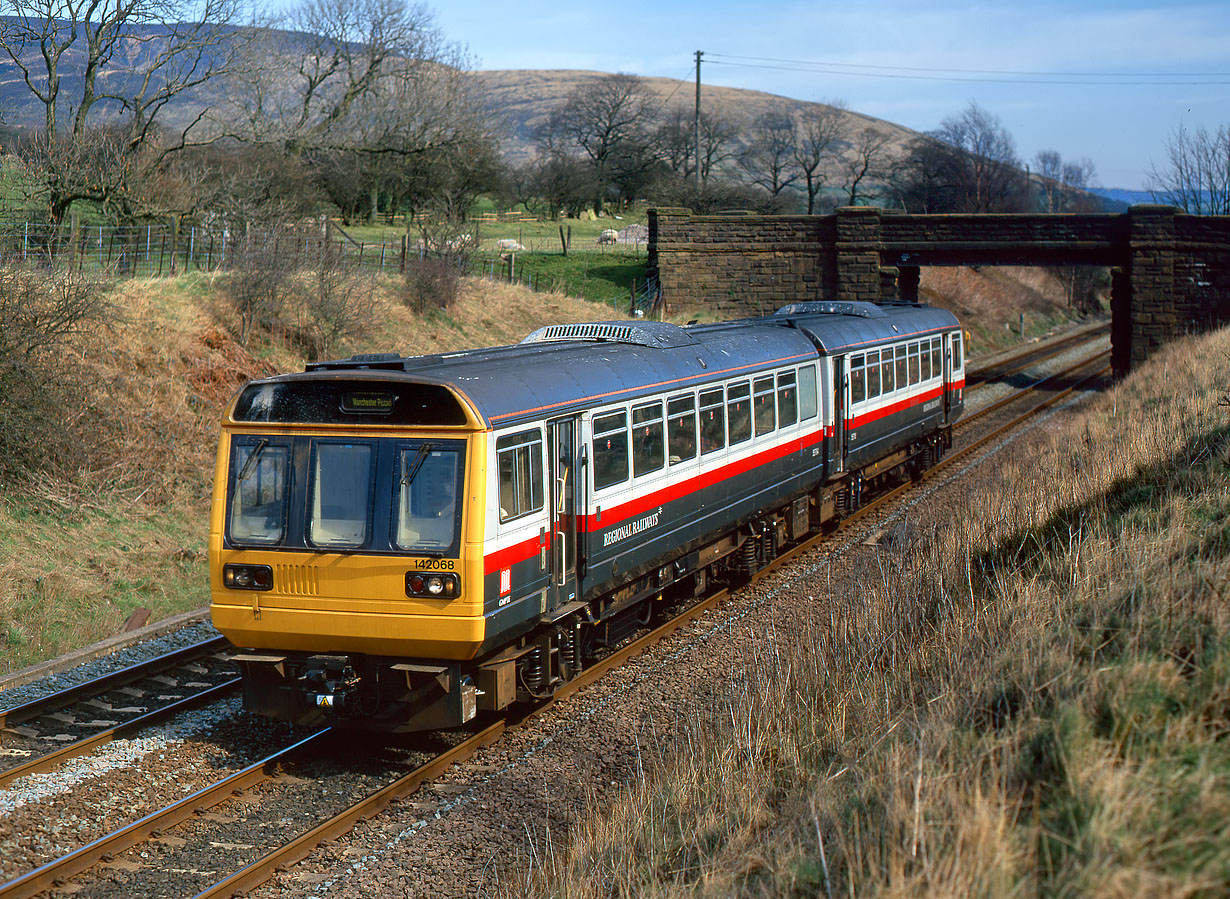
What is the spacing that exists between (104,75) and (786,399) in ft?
71.3

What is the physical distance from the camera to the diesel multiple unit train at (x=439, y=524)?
789 cm

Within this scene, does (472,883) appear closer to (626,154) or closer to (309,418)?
(309,418)

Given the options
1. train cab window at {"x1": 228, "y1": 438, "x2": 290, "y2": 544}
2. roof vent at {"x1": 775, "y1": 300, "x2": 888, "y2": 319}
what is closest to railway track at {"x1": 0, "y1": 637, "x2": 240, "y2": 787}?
train cab window at {"x1": 228, "y1": 438, "x2": 290, "y2": 544}

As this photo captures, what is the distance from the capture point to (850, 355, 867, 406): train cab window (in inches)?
633

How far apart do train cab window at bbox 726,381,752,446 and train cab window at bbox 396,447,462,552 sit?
196 inches

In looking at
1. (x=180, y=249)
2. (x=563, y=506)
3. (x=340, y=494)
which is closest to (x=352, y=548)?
(x=340, y=494)

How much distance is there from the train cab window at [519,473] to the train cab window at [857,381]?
844 centimetres

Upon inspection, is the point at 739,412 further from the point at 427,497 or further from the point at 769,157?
the point at 769,157

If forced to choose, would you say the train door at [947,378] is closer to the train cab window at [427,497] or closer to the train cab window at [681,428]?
the train cab window at [681,428]

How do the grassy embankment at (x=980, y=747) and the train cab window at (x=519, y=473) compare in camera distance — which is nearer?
the grassy embankment at (x=980, y=747)

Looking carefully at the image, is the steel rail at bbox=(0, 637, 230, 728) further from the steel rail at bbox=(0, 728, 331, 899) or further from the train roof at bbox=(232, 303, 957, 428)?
the train roof at bbox=(232, 303, 957, 428)

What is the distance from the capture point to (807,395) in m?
14.7

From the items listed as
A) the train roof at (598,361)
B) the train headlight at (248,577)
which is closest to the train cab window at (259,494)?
the train headlight at (248,577)

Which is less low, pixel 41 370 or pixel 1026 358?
pixel 41 370
